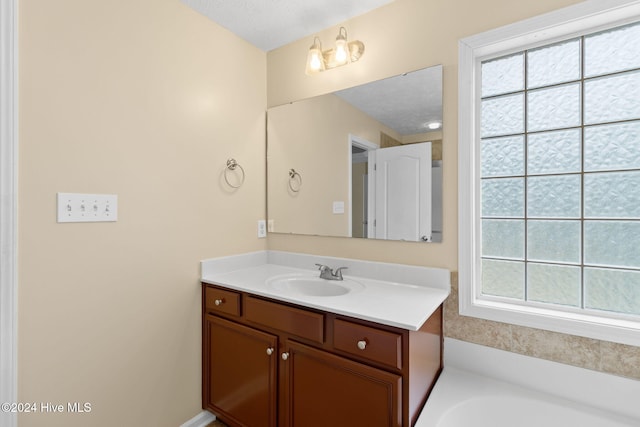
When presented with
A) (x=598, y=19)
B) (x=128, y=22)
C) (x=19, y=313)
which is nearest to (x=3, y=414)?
(x=19, y=313)

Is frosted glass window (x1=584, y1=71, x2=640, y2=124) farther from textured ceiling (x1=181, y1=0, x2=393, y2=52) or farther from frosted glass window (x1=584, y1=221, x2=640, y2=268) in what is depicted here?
textured ceiling (x1=181, y1=0, x2=393, y2=52)

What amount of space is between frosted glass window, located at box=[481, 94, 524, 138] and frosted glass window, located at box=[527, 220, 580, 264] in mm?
467

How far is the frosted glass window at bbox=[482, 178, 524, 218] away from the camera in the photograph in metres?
1.47

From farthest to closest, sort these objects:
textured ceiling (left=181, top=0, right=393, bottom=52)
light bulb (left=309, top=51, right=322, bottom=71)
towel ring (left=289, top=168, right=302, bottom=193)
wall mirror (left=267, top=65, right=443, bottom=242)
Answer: towel ring (left=289, top=168, right=302, bottom=193) < light bulb (left=309, top=51, right=322, bottom=71) < textured ceiling (left=181, top=0, right=393, bottom=52) < wall mirror (left=267, top=65, right=443, bottom=242)

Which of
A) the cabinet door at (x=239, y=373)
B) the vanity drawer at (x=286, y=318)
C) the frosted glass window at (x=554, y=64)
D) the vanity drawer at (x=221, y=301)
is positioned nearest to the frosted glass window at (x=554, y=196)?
the frosted glass window at (x=554, y=64)

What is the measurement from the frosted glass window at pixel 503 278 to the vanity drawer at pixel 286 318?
89 centimetres

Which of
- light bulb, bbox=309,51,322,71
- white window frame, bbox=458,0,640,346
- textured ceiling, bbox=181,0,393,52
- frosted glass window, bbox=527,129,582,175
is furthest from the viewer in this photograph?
light bulb, bbox=309,51,322,71

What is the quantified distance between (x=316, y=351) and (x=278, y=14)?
1.85 metres

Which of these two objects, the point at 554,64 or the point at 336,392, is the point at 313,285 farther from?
the point at 554,64

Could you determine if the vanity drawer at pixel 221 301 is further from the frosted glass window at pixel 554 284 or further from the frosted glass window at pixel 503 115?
the frosted glass window at pixel 503 115

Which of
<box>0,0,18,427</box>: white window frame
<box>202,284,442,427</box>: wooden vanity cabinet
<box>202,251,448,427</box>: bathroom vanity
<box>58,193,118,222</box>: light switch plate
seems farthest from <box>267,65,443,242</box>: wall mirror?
<box>0,0,18,427</box>: white window frame

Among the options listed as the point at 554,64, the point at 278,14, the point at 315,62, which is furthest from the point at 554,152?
the point at 278,14

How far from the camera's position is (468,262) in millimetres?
1478

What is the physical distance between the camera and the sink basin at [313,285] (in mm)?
1684
